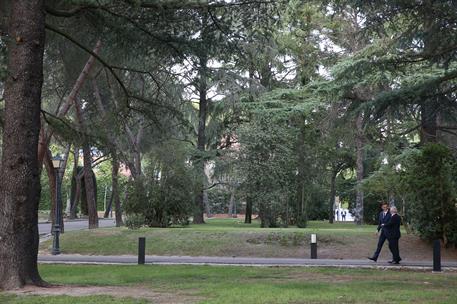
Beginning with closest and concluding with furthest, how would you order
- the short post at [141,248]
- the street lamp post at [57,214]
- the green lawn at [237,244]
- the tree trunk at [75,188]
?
the short post at [141,248] → the green lawn at [237,244] → the street lamp post at [57,214] → the tree trunk at [75,188]

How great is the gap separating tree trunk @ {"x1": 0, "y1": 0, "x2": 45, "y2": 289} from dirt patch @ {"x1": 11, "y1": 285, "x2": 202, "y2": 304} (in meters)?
0.46

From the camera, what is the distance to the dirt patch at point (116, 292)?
32.8 feet

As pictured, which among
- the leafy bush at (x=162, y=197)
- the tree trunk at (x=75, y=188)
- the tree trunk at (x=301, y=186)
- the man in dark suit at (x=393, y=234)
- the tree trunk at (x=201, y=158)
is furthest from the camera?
the tree trunk at (x=75, y=188)

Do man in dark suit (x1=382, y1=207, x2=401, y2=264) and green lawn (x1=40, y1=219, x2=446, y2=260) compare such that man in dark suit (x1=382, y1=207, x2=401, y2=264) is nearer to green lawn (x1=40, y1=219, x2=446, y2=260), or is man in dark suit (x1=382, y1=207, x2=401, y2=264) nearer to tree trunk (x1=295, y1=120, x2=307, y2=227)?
green lawn (x1=40, y1=219, x2=446, y2=260)

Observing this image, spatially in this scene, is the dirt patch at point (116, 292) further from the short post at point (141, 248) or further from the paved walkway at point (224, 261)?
the paved walkway at point (224, 261)

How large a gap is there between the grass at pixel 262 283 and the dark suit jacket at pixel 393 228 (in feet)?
6.20

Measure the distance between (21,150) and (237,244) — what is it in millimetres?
11192

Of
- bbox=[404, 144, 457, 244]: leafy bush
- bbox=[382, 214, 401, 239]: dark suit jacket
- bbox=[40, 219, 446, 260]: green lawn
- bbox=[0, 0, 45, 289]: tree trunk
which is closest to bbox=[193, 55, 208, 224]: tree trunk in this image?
bbox=[40, 219, 446, 260]: green lawn

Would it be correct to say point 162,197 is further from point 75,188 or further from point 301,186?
point 75,188

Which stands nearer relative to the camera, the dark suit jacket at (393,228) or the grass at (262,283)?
the grass at (262,283)

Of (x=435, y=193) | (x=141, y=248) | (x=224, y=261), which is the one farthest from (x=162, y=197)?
(x=435, y=193)

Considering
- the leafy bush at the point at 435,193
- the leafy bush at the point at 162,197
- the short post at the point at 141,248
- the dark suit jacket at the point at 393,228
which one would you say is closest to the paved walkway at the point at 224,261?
the short post at the point at 141,248

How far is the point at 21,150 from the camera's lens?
37.2ft

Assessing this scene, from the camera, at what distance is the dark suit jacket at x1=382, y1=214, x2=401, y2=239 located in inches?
693
